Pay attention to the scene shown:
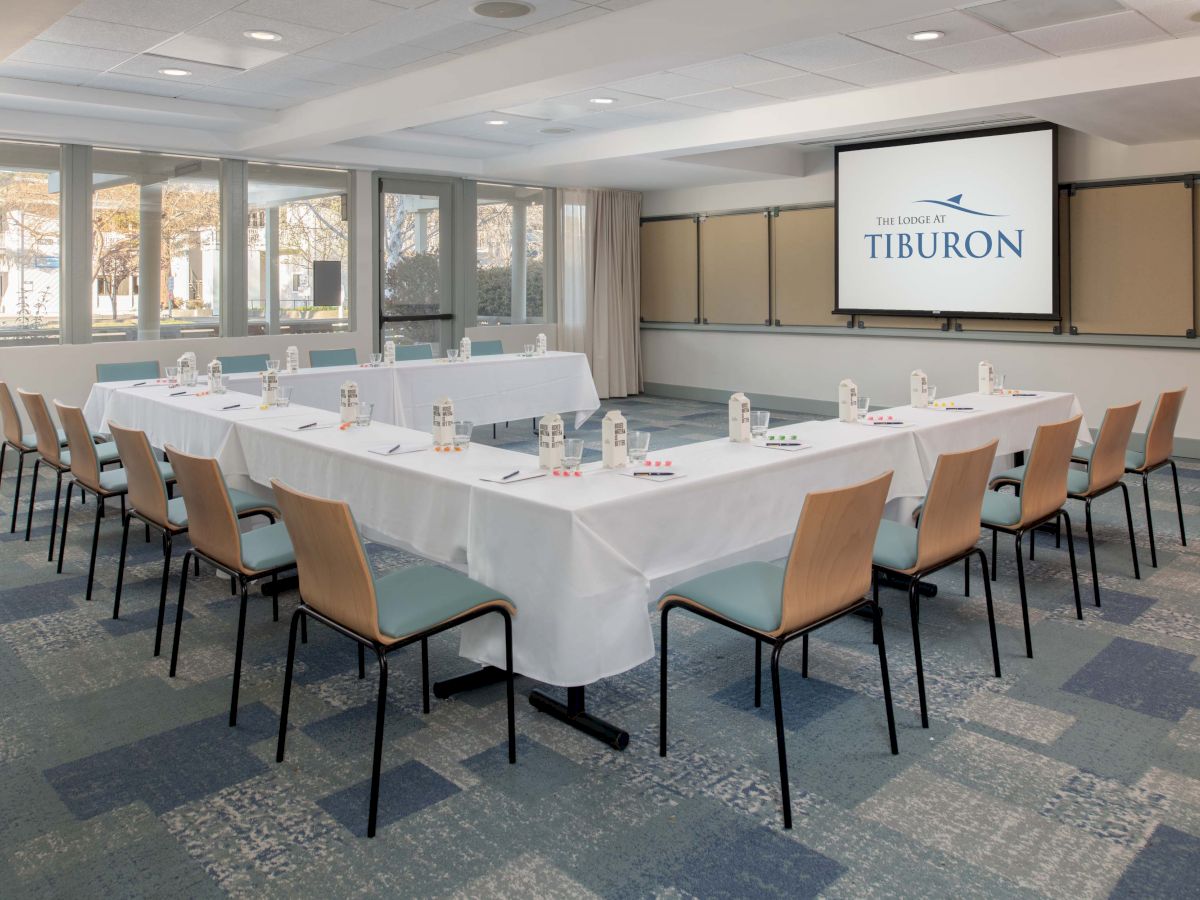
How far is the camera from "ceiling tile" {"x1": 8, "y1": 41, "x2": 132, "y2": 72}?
596 cm

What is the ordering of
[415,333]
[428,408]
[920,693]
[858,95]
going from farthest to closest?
1. [415,333]
2. [428,408]
3. [858,95]
4. [920,693]

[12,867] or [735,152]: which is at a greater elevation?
[735,152]

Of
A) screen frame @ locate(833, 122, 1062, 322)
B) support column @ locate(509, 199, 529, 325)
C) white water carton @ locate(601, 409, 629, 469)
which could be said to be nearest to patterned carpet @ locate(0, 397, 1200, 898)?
white water carton @ locate(601, 409, 629, 469)

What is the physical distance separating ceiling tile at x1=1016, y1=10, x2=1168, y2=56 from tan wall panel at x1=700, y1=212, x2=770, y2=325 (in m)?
5.05

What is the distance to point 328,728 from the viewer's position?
10.4ft

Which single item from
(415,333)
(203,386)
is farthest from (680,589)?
(415,333)

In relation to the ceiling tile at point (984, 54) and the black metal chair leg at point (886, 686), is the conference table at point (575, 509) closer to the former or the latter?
the black metal chair leg at point (886, 686)

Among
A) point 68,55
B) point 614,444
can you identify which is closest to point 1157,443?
point 614,444

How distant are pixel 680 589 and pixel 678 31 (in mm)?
3047

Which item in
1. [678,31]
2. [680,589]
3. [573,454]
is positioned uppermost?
[678,31]

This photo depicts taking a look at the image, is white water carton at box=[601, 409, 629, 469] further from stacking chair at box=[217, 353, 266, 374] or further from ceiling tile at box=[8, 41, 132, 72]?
stacking chair at box=[217, 353, 266, 374]

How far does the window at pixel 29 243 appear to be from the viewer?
791 cm

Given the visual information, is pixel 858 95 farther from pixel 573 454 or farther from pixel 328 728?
pixel 328 728

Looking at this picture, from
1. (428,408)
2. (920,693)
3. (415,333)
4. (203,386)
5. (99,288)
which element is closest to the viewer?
(920,693)
